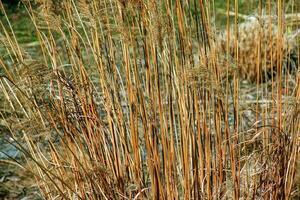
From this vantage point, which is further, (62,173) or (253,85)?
(253,85)

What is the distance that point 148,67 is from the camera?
1.47m

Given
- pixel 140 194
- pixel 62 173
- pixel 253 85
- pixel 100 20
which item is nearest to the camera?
pixel 100 20

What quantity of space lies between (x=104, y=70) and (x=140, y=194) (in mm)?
356

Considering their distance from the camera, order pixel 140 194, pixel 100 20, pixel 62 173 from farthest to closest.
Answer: pixel 62 173 < pixel 140 194 < pixel 100 20

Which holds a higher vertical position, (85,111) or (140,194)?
(85,111)

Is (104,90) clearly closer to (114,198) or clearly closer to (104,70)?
(104,70)

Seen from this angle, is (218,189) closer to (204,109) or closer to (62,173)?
(204,109)

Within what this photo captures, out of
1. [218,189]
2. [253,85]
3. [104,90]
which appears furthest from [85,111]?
[253,85]

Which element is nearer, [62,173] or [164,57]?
[164,57]

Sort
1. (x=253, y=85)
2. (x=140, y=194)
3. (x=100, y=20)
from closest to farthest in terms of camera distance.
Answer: (x=100, y=20) → (x=140, y=194) → (x=253, y=85)

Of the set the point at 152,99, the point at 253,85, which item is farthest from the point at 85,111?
the point at 253,85

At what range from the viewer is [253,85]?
3.84 meters

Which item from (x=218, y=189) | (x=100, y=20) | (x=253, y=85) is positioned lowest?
(x=253, y=85)

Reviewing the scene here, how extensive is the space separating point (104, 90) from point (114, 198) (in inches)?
12.0
